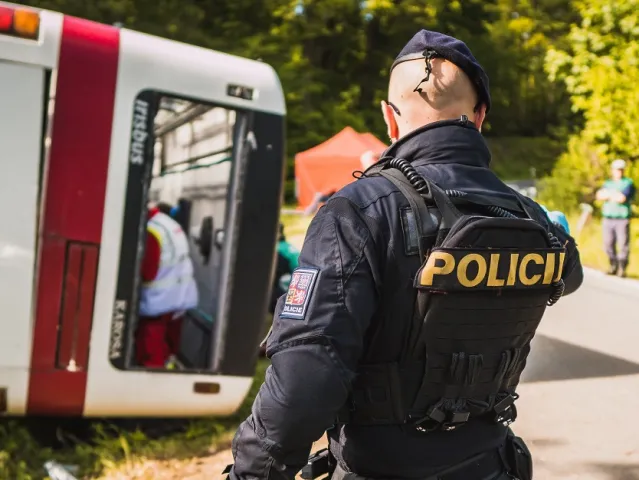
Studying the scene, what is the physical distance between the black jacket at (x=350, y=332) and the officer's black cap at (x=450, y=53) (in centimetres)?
14

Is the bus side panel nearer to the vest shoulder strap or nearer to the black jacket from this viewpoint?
the black jacket

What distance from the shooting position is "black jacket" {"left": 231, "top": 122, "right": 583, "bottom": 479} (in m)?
1.39

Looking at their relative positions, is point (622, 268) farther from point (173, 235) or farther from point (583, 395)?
point (173, 235)

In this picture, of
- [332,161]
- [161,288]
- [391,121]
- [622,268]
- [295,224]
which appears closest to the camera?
[391,121]

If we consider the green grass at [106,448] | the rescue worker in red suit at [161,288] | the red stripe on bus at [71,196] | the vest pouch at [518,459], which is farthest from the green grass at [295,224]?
the vest pouch at [518,459]

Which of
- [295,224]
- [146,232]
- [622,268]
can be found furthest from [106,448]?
[295,224]

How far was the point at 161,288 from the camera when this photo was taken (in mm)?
4570

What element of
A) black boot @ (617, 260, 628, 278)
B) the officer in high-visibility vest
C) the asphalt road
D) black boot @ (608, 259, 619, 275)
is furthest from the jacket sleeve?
black boot @ (608, 259, 619, 275)

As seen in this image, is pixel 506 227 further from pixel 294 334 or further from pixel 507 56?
pixel 507 56

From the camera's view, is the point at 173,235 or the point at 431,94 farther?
the point at 173,235

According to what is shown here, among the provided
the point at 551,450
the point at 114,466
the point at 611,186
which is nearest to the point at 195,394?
the point at 114,466

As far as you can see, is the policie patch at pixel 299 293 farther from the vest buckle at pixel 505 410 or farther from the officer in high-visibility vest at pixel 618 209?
the officer in high-visibility vest at pixel 618 209

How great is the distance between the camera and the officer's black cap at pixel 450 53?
1.61 meters

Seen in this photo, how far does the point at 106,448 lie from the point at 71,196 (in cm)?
166
